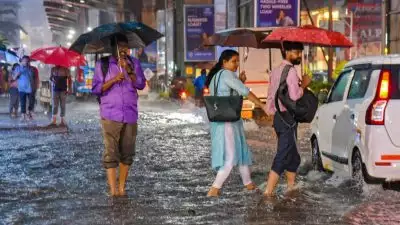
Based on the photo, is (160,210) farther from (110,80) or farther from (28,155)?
(28,155)

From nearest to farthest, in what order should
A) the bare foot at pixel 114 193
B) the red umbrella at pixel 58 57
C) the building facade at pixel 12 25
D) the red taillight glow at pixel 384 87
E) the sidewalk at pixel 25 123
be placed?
the red taillight glow at pixel 384 87
the bare foot at pixel 114 193
the sidewalk at pixel 25 123
the red umbrella at pixel 58 57
the building facade at pixel 12 25

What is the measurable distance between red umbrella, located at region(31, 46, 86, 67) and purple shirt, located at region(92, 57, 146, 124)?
10.8 metres

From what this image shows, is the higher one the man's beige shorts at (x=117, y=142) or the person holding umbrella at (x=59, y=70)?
the person holding umbrella at (x=59, y=70)

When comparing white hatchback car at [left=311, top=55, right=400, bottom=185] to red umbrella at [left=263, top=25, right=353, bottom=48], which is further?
red umbrella at [left=263, top=25, right=353, bottom=48]

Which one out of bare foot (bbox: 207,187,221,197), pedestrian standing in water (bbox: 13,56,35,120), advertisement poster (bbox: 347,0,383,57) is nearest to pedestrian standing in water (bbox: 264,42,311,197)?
bare foot (bbox: 207,187,221,197)

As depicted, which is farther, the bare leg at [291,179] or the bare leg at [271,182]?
the bare leg at [291,179]

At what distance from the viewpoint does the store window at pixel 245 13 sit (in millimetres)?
27828

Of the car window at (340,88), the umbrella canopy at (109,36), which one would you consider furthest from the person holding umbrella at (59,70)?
the car window at (340,88)

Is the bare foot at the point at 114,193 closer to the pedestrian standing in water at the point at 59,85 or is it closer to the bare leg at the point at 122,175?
the bare leg at the point at 122,175

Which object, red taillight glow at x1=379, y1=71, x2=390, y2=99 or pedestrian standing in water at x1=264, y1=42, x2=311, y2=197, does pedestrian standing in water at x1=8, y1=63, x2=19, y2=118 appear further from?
red taillight glow at x1=379, y1=71, x2=390, y2=99

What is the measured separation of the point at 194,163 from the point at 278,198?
11.9 ft

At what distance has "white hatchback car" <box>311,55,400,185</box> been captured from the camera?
330 inches

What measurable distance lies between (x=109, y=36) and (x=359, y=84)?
309 cm

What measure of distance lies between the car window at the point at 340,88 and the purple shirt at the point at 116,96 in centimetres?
289
